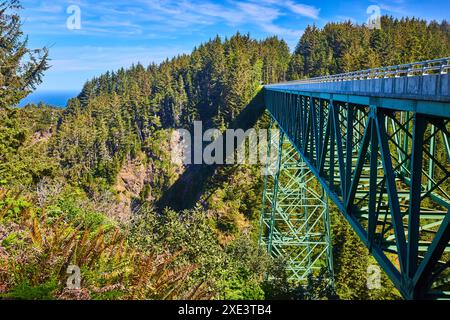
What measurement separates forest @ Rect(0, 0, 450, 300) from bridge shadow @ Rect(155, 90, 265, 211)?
148 centimetres

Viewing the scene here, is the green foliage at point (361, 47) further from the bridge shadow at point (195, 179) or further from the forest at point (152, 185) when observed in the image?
the bridge shadow at point (195, 179)

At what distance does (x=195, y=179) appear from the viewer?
71.8 meters

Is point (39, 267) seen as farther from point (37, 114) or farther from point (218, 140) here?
point (218, 140)

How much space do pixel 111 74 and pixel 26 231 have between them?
146m

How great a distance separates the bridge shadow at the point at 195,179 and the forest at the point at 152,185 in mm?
1475

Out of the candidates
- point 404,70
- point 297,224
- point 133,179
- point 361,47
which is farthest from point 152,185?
point 404,70

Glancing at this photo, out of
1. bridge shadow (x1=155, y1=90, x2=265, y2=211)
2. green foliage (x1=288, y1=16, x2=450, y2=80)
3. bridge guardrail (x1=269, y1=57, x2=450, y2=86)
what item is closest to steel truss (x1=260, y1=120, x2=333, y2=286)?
bridge guardrail (x1=269, y1=57, x2=450, y2=86)

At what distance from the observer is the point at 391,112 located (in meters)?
7.68

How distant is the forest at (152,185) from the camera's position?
835 centimetres

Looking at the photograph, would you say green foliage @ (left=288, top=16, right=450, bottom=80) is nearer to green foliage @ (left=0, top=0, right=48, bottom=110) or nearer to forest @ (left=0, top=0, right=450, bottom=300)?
forest @ (left=0, top=0, right=450, bottom=300)

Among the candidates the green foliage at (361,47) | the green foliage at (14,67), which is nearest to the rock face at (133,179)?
the green foliage at (361,47)

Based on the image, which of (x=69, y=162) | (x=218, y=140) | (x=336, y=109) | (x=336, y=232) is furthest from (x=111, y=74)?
(x=336, y=109)

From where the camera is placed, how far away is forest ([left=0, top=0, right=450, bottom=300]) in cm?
835
